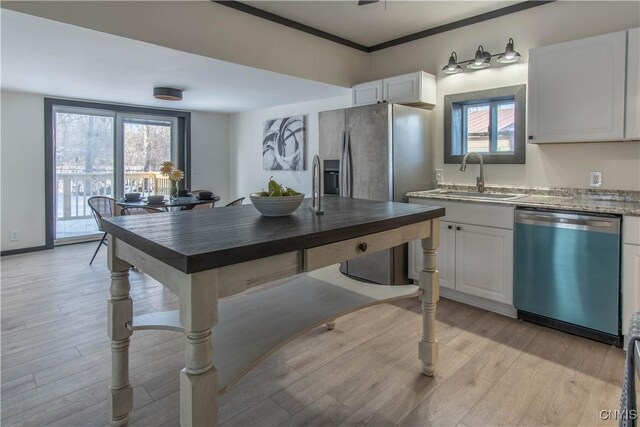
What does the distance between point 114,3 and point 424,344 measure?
10.1 ft

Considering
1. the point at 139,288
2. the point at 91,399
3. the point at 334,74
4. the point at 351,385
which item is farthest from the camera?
the point at 334,74

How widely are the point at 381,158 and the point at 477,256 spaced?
1.20 m

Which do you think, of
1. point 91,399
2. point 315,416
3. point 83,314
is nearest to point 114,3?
point 83,314

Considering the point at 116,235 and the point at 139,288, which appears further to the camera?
the point at 139,288

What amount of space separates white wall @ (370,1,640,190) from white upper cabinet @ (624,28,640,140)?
310 millimetres

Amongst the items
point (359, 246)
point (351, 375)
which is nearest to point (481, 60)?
point (359, 246)

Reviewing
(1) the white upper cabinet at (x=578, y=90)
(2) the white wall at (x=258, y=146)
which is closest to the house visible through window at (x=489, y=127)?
(1) the white upper cabinet at (x=578, y=90)

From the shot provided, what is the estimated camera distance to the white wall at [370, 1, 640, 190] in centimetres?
283

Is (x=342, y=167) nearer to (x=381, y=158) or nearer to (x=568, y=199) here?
(x=381, y=158)

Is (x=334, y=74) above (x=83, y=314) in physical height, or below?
above

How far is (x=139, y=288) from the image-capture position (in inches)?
143

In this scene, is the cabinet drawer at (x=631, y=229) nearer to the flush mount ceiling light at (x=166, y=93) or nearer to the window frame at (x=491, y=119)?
the window frame at (x=491, y=119)

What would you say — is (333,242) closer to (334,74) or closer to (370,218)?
(370,218)

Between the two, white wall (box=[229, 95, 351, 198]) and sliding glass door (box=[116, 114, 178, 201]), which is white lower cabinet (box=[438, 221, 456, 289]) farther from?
sliding glass door (box=[116, 114, 178, 201])
